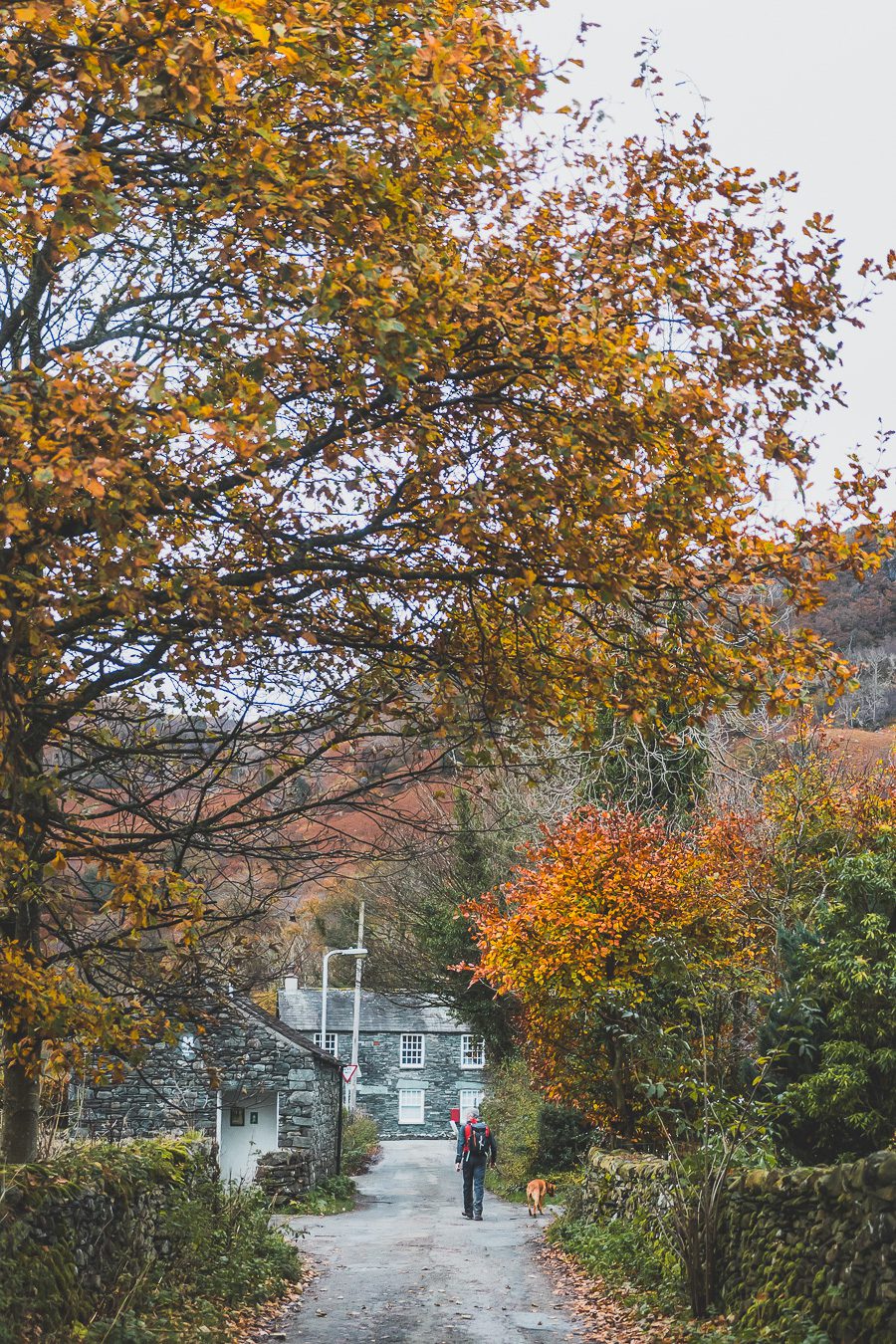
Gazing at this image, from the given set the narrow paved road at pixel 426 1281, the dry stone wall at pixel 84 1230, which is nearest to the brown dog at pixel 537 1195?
the narrow paved road at pixel 426 1281

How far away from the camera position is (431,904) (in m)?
33.6

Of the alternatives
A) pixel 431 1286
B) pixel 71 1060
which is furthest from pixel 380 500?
pixel 431 1286

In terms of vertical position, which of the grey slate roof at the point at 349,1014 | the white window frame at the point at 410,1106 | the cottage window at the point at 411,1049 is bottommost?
the white window frame at the point at 410,1106

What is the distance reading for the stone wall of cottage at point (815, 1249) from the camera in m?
7.14

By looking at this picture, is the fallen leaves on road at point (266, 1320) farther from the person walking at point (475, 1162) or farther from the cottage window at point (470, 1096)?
the cottage window at point (470, 1096)

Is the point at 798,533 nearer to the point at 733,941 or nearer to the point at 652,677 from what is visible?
the point at 652,677

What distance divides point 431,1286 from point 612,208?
1044 centimetres

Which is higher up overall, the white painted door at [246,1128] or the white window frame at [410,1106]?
the white painted door at [246,1128]

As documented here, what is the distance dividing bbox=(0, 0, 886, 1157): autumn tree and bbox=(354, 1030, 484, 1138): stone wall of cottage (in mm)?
50780

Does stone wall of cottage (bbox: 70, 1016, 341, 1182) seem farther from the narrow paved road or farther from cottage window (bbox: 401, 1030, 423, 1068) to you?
cottage window (bbox: 401, 1030, 423, 1068)

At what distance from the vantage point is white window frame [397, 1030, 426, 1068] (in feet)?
186

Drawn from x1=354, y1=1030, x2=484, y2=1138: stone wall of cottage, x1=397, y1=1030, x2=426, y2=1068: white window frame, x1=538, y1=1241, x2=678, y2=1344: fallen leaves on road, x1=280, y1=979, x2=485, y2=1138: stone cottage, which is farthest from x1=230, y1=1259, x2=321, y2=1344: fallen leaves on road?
x1=397, y1=1030, x2=426, y2=1068: white window frame

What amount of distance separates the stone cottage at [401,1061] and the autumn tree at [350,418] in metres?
50.2

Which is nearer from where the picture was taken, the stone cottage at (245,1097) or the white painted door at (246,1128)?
the stone cottage at (245,1097)
